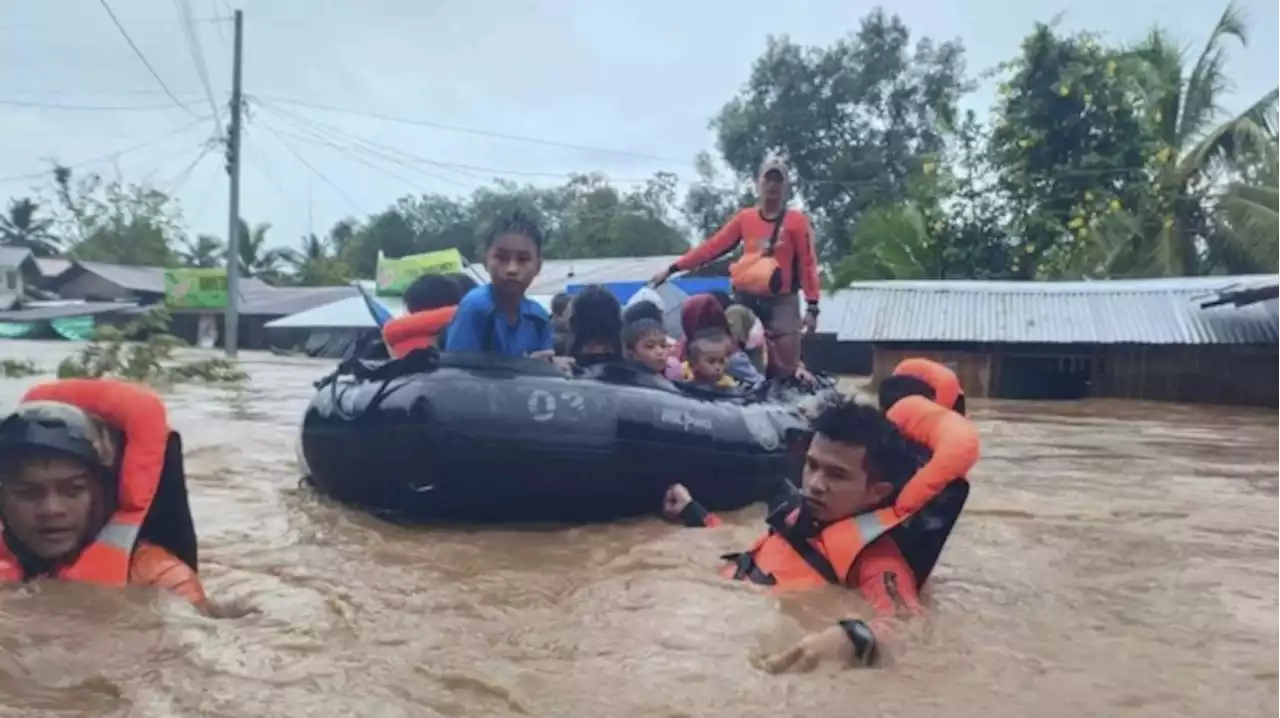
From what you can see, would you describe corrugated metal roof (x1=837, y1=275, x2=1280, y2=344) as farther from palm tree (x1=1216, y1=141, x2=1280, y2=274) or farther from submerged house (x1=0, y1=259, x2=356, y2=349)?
submerged house (x1=0, y1=259, x2=356, y2=349)

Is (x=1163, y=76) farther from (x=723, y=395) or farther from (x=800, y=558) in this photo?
(x=800, y=558)

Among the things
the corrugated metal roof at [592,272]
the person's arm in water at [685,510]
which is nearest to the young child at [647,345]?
the person's arm in water at [685,510]

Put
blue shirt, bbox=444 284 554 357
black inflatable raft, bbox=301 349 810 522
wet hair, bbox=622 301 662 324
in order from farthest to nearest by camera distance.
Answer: wet hair, bbox=622 301 662 324 < blue shirt, bbox=444 284 554 357 < black inflatable raft, bbox=301 349 810 522

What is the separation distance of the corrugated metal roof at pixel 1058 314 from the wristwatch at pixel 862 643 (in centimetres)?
1464

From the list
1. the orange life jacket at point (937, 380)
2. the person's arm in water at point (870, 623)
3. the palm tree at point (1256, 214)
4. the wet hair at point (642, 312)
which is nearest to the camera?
the person's arm in water at point (870, 623)

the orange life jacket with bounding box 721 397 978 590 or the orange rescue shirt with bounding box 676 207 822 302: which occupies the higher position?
the orange rescue shirt with bounding box 676 207 822 302

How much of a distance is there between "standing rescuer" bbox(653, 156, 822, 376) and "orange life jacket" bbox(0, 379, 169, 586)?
4.02m

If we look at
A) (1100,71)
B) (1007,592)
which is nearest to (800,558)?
(1007,592)

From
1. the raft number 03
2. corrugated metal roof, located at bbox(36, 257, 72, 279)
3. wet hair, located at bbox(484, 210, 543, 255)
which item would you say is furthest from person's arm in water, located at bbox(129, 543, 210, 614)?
corrugated metal roof, located at bbox(36, 257, 72, 279)

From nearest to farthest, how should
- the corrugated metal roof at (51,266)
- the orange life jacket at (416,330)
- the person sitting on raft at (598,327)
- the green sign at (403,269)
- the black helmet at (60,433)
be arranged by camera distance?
the black helmet at (60,433)
the person sitting on raft at (598,327)
the orange life jacket at (416,330)
the green sign at (403,269)
the corrugated metal roof at (51,266)

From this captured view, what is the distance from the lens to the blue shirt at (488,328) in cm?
552

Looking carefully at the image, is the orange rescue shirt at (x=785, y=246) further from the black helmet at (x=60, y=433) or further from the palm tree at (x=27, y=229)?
the palm tree at (x=27, y=229)

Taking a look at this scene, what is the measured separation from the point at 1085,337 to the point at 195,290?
24778 mm

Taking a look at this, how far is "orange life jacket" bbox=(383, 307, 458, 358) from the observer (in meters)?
6.18
